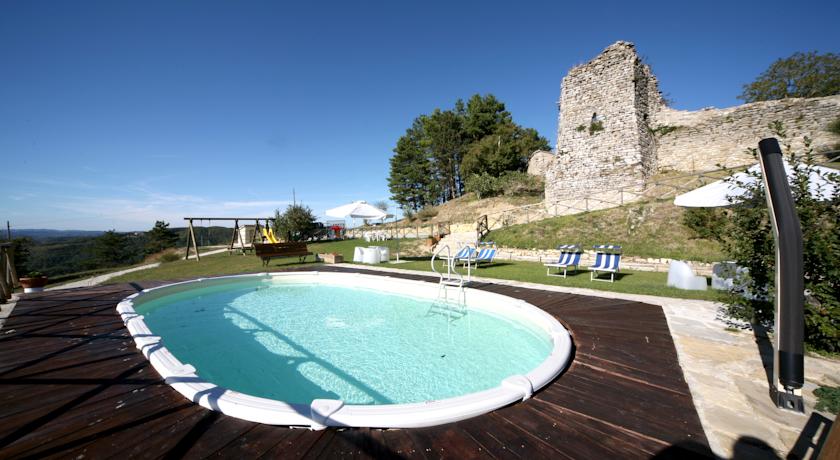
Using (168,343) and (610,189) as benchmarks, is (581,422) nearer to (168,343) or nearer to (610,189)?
(168,343)

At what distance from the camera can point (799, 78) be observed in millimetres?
25391

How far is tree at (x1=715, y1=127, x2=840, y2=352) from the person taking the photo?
3264 mm

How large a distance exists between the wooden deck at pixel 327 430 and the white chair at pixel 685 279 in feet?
14.3

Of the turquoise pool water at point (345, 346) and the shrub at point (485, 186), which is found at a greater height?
the shrub at point (485, 186)

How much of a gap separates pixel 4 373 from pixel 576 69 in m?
23.9

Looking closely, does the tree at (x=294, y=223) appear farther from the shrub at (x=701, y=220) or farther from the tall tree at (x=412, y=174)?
the shrub at (x=701, y=220)

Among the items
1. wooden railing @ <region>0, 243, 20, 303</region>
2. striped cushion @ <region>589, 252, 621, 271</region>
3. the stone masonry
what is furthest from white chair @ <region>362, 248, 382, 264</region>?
the stone masonry

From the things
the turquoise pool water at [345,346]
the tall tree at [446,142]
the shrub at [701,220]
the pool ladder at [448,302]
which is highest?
the tall tree at [446,142]

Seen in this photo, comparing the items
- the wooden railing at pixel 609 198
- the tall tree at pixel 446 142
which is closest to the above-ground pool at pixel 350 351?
the wooden railing at pixel 609 198

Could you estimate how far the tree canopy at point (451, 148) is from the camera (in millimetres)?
31578

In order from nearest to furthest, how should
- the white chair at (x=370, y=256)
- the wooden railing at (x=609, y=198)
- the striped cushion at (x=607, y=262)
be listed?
the striped cushion at (x=607, y=262)
the white chair at (x=370, y=256)
the wooden railing at (x=609, y=198)

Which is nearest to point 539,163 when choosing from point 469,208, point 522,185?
point 522,185

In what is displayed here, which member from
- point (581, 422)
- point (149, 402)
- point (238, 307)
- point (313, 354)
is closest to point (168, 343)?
point (238, 307)

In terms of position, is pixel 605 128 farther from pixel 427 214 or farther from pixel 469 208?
pixel 427 214
